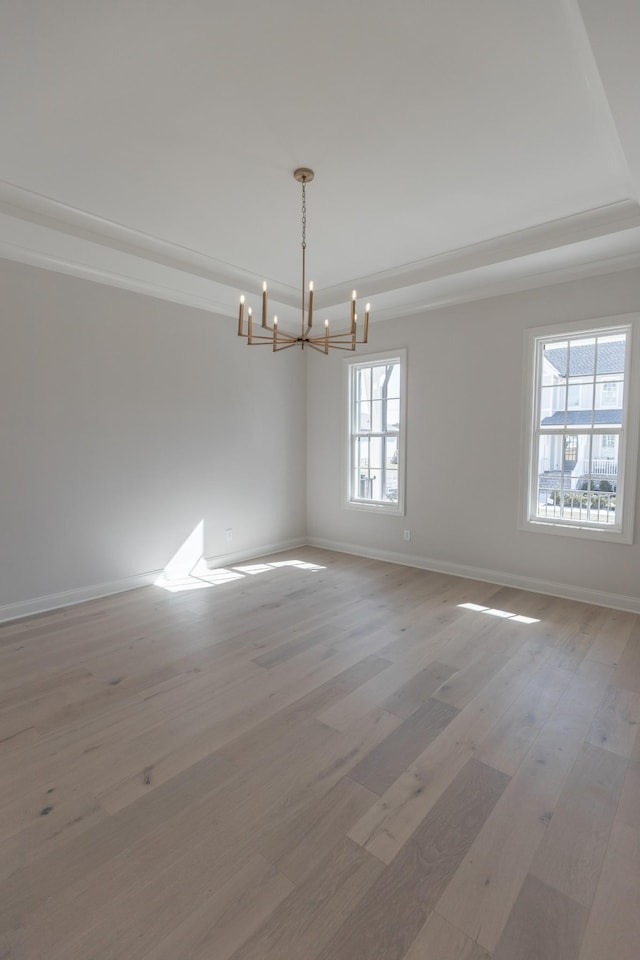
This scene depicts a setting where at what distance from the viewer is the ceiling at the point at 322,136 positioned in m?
1.82

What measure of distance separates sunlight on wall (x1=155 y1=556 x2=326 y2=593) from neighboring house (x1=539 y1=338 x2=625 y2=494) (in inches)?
100

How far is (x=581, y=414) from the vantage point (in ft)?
13.2

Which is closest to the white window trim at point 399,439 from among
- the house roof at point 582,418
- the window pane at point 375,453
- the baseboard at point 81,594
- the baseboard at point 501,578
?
the window pane at point 375,453

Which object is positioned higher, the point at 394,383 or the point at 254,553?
the point at 394,383

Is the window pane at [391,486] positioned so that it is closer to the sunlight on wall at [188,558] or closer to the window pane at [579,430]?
the window pane at [579,430]

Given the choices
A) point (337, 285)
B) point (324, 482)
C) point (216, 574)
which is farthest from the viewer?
point (324, 482)

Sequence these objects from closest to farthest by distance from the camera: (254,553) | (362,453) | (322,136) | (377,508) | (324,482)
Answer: (322,136) < (377,508) < (254,553) < (362,453) < (324,482)

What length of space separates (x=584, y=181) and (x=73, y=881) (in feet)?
13.7

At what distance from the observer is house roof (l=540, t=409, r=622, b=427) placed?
3.87 m

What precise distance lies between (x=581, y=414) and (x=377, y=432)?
6.99 feet

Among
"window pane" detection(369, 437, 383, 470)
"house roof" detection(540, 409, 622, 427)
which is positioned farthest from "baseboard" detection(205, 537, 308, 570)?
"house roof" detection(540, 409, 622, 427)

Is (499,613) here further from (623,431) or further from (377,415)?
(377,415)

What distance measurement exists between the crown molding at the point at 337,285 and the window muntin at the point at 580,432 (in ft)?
2.03

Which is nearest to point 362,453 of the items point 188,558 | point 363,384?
point 363,384
